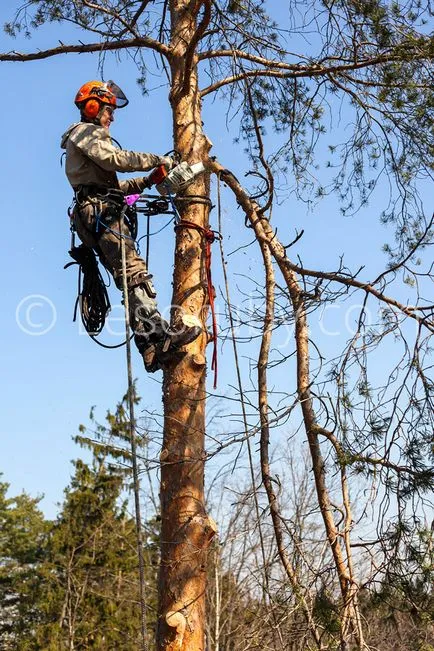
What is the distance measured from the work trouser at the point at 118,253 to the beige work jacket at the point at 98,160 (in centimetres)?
14

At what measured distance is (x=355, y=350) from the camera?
4441 millimetres

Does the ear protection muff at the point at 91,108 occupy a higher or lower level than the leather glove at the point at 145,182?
higher

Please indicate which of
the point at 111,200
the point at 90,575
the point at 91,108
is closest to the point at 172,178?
the point at 111,200

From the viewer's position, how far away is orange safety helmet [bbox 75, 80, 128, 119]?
4797 mm

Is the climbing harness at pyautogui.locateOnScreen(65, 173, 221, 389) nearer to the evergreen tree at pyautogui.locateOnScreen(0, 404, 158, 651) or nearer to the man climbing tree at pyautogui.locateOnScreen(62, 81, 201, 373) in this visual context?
the man climbing tree at pyautogui.locateOnScreen(62, 81, 201, 373)

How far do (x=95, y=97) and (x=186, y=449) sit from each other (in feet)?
6.50

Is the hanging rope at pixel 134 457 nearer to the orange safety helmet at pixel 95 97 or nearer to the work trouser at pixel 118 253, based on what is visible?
the work trouser at pixel 118 253

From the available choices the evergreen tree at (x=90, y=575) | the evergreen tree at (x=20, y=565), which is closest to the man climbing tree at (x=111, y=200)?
the evergreen tree at (x=90, y=575)

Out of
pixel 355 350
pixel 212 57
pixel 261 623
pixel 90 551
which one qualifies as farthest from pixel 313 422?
pixel 90 551

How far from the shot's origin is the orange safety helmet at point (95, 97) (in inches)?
189

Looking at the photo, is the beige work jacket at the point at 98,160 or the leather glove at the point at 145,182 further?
the leather glove at the point at 145,182

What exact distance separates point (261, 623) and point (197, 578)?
91cm

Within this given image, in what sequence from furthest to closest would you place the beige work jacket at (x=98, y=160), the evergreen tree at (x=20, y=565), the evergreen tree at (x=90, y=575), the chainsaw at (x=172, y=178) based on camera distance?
the evergreen tree at (x=20, y=565)
the evergreen tree at (x=90, y=575)
the chainsaw at (x=172, y=178)
the beige work jacket at (x=98, y=160)

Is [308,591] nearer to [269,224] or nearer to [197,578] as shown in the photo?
[197,578]
